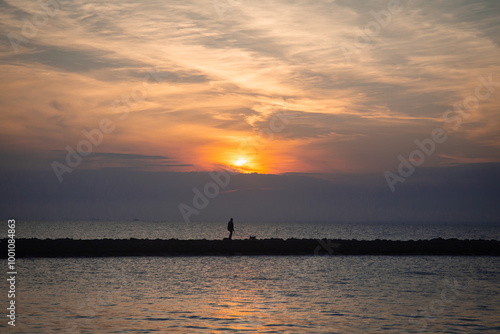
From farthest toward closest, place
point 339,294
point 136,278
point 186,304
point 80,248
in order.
Answer: 1. point 80,248
2. point 136,278
3. point 339,294
4. point 186,304

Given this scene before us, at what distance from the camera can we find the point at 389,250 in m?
48.8

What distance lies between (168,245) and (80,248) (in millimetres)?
7426

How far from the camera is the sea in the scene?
58.0ft

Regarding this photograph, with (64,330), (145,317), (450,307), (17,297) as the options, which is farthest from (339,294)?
(17,297)

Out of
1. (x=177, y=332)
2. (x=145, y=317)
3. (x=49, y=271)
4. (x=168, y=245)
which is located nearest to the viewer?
(x=177, y=332)

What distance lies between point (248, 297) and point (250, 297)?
0.09 metres

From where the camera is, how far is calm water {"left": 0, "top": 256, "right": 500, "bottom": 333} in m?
17.7

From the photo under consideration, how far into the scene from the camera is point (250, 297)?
906 inches

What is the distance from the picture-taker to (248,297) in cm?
2302

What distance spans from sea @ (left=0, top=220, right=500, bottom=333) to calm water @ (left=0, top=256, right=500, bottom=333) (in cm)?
4

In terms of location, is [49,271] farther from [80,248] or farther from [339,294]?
[339,294]

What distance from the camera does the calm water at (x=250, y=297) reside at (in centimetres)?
1767

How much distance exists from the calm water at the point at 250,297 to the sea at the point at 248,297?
4cm

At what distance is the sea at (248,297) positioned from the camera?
17.7 m
